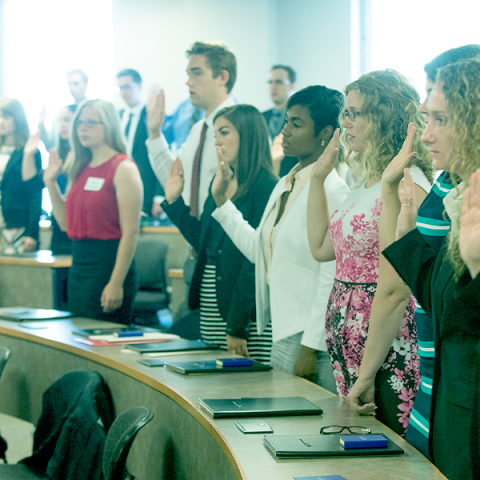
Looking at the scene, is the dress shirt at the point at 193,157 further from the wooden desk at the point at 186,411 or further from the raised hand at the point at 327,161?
the raised hand at the point at 327,161

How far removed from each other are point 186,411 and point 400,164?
2.66ft

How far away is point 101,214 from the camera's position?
10.0 feet

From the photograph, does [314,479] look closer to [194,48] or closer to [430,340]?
[430,340]

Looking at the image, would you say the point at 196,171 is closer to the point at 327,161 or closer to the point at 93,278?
the point at 93,278

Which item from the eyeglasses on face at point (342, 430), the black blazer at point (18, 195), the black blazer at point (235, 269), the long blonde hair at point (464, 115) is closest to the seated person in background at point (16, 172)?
the black blazer at point (18, 195)

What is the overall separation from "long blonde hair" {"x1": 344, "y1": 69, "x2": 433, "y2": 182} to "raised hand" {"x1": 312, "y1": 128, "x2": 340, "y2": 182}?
0.19 m

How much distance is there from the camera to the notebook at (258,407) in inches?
57.8

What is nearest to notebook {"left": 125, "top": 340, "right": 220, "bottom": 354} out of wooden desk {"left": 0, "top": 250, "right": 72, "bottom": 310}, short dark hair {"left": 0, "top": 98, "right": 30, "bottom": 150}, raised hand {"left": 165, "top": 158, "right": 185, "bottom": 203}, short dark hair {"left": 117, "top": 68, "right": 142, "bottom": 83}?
raised hand {"left": 165, "top": 158, "right": 185, "bottom": 203}

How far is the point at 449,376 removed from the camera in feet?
3.90

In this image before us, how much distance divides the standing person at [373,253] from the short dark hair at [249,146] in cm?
76

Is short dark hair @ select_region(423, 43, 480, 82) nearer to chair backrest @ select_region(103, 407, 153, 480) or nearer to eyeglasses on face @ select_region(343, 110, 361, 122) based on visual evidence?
eyeglasses on face @ select_region(343, 110, 361, 122)

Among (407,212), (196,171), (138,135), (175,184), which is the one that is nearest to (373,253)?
(407,212)

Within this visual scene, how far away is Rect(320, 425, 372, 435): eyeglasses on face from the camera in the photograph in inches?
51.9

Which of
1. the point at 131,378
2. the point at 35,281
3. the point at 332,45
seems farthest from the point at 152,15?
the point at 131,378
